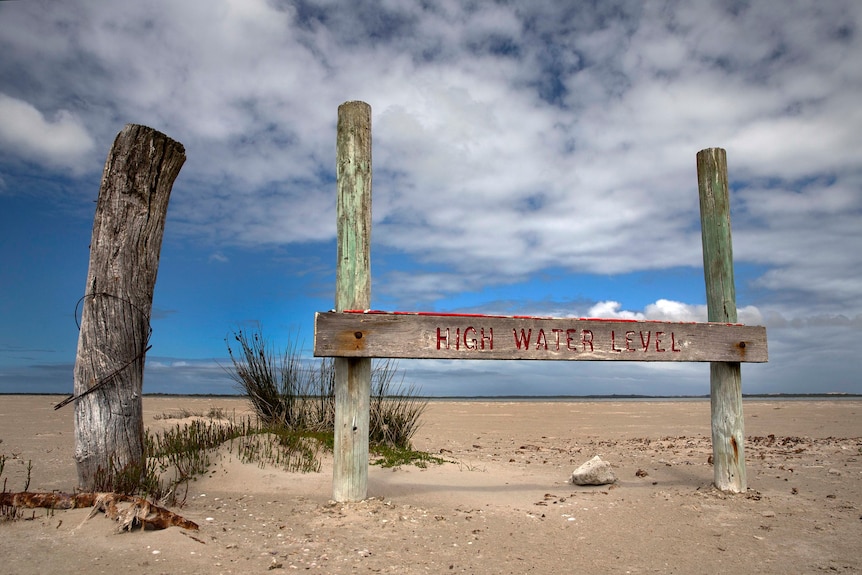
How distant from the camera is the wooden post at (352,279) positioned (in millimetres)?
5188

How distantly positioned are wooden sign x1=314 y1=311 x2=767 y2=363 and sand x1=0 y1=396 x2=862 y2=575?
57.0 inches

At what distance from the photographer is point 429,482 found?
6547 millimetres

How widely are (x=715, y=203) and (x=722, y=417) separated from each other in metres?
2.38

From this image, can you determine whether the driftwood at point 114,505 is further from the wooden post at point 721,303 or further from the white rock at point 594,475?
the wooden post at point 721,303

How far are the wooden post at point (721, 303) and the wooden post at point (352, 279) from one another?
152 inches

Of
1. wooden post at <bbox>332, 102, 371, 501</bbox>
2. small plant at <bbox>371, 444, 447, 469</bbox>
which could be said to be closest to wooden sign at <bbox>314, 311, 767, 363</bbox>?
wooden post at <bbox>332, 102, 371, 501</bbox>

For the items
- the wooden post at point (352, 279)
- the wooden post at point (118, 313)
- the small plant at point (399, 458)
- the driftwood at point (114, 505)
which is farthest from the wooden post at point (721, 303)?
the wooden post at point (118, 313)

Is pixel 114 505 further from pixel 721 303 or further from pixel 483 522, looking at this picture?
pixel 721 303

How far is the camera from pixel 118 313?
5074mm

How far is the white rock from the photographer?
21.7 ft

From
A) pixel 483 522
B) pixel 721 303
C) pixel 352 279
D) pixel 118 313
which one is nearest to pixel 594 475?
pixel 483 522

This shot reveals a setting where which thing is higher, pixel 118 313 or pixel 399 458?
pixel 118 313

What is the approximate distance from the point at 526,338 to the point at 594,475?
2.19m

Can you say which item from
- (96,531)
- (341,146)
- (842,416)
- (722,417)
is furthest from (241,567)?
(842,416)
